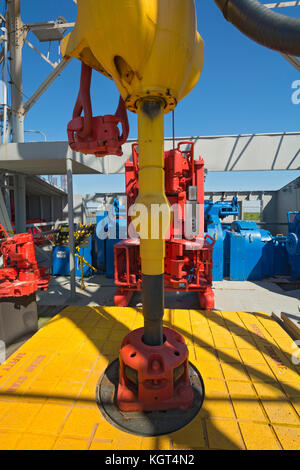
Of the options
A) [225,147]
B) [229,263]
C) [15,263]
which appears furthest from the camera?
[225,147]

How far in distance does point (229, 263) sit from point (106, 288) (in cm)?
462

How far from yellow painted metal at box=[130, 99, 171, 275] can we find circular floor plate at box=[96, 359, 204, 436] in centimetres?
157

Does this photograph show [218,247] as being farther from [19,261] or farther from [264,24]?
[264,24]

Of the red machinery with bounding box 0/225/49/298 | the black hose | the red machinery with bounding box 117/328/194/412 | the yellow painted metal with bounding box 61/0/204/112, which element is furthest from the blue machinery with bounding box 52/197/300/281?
the yellow painted metal with bounding box 61/0/204/112

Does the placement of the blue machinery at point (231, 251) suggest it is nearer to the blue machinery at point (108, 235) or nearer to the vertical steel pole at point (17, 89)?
the blue machinery at point (108, 235)

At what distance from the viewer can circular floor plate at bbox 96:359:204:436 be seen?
2.04m

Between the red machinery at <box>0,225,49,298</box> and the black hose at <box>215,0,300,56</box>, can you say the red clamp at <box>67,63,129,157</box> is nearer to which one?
the black hose at <box>215,0,300,56</box>

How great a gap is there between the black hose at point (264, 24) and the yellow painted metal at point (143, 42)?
48cm

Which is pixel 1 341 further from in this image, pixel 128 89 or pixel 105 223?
pixel 105 223

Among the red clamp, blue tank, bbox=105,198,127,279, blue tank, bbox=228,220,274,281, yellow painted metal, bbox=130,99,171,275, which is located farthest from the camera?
blue tank, bbox=105,198,127,279

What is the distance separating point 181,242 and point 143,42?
401 centimetres

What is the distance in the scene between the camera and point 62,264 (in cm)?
885

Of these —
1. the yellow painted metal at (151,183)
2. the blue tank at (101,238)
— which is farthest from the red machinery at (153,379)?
the blue tank at (101,238)

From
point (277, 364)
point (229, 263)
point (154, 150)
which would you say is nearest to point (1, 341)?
point (154, 150)
